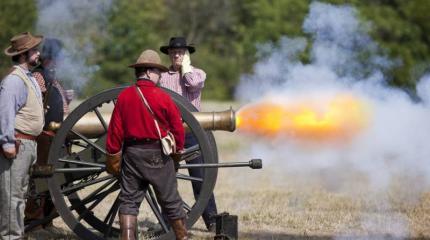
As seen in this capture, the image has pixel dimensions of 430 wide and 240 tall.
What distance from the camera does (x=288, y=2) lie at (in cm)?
2838

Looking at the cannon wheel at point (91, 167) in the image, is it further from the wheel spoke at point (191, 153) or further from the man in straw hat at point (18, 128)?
the man in straw hat at point (18, 128)

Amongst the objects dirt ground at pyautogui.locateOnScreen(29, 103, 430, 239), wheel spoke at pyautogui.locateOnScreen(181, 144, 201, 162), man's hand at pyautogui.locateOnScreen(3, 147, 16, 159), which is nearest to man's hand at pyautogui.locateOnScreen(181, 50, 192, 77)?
wheel spoke at pyautogui.locateOnScreen(181, 144, 201, 162)

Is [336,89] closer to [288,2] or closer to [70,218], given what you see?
[70,218]

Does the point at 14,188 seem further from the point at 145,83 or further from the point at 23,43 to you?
the point at 145,83

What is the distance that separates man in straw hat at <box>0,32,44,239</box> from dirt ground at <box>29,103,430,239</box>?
3.64ft

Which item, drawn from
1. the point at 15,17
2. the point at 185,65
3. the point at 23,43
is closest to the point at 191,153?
the point at 185,65

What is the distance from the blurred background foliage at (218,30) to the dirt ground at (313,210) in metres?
1.98

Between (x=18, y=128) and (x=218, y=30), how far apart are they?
37139 millimetres

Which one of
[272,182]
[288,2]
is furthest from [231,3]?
[272,182]

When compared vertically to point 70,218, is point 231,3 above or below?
above

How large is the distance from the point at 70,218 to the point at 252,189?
4357 mm

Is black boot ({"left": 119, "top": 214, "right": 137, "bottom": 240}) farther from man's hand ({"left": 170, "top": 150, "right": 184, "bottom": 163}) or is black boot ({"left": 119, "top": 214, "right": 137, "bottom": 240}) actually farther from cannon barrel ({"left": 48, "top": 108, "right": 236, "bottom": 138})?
cannon barrel ({"left": 48, "top": 108, "right": 236, "bottom": 138})

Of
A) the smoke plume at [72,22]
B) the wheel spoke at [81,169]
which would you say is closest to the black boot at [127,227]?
the wheel spoke at [81,169]

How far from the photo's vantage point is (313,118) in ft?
25.9
